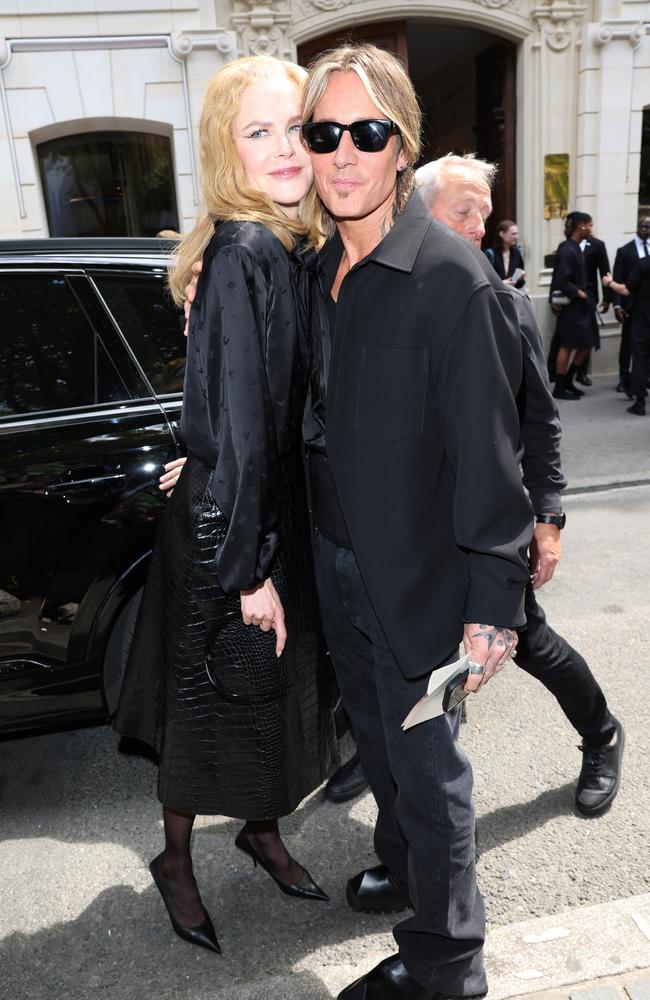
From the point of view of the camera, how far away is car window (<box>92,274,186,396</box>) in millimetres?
2707

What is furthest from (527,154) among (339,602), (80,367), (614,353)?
(339,602)

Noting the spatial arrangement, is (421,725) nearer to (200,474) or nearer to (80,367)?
(200,474)

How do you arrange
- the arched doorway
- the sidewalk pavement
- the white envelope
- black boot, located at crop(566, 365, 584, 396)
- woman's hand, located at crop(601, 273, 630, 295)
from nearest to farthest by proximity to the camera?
the white envelope < the sidewalk pavement < woman's hand, located at crop(601, 273, 630, 295) < black boot, located at crop(566, 365, 584, 396) < the arched doorway

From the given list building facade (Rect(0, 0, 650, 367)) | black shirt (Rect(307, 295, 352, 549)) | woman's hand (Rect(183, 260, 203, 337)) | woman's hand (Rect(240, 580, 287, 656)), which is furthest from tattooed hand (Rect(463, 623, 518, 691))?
building facade (Rect(0, 0, 650, 367))

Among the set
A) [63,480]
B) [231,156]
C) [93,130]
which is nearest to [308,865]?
[63,480]

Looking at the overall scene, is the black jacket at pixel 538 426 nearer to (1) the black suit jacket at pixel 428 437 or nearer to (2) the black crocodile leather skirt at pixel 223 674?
(1) the black suit jacket at pixel 428 437

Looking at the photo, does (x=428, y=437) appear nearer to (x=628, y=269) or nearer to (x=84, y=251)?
(x=84, y=251)

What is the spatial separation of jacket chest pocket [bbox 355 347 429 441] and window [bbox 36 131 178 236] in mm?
9657

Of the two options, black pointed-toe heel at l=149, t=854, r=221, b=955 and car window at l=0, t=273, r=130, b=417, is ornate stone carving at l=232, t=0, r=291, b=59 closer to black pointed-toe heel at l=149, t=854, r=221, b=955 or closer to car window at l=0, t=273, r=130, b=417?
car window at l=0, t=273, r=130, b=417

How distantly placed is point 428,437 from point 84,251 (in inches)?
66.0

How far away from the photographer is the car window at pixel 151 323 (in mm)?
2707

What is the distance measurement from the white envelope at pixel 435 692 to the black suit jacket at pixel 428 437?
0.18 ft

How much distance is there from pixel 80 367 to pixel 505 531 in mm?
1646

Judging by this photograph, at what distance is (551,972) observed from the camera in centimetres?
198
